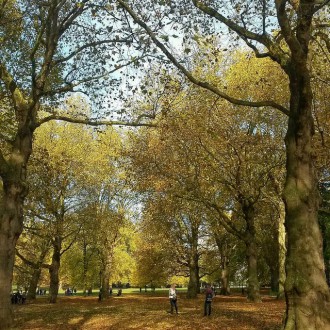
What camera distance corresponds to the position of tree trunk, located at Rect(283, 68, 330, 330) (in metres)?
9.21

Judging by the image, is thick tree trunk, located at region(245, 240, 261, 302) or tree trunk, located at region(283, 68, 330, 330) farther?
thick tree trunk, located at region(245, 240, 261, 302)

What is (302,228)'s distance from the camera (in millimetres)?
9633

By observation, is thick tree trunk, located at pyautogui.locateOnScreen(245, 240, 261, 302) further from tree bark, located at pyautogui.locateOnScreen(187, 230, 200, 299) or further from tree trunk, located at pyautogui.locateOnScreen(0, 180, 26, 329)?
tree trunk, located at pyautogui.locateOnScreen(0, 180, 26, 329)

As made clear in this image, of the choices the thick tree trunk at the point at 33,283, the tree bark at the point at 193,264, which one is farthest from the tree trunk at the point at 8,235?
the thick tree trunk at the point at 33,283

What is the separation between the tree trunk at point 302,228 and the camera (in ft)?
30.2

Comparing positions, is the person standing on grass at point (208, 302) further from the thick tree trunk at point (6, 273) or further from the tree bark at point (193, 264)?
the tree bark at point (193, 264)

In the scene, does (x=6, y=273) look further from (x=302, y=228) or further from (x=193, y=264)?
(x=193, y=264)

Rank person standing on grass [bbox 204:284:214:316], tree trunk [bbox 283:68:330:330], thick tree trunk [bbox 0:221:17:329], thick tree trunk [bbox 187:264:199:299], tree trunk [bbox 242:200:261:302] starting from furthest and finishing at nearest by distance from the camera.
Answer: thick tree trunk [bbox 187:264:199:299] < tree trunk [bbox 242:200:261:302] < person standing on grass [bbox 204:284:214:316] < thick tree trunk [bbox 0:221:17:329] < tree trunk [bbox 283:68:330:330]

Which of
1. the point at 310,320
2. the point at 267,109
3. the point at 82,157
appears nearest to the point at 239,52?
the point at 267,109

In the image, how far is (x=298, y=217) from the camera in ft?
32.1

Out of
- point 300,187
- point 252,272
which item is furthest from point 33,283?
point 300,187

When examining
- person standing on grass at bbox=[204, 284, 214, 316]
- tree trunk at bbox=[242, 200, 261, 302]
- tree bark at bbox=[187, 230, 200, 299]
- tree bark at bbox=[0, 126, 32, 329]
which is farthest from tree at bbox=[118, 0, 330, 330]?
tree bark at bbox=[187, 230, 200, 299]

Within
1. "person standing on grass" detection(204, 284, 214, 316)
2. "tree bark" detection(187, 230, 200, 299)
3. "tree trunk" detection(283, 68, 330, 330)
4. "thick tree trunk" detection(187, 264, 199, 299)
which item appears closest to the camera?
"tree trunk" detection(283, 68, 330, 330)

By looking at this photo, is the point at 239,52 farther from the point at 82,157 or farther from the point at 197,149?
the point at 82,157
